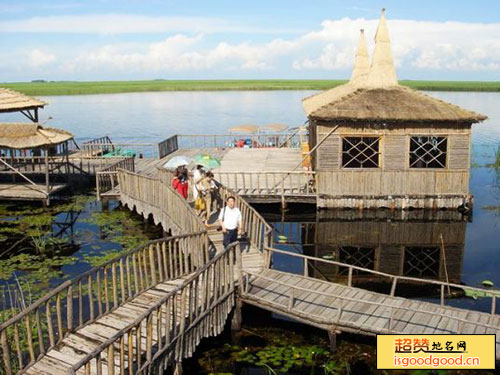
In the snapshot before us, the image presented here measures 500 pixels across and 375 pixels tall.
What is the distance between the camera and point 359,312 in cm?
1290

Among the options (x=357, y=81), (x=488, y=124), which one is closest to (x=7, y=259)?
(x=357, y=81)

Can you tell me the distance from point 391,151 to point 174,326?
57.3ft

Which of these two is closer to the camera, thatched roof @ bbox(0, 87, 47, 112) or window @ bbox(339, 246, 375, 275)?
window @ bbox(339, 246, 375, 275)

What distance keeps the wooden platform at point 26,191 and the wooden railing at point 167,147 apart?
8391 millimetres

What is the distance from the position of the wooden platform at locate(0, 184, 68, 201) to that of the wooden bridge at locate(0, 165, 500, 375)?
12.9m

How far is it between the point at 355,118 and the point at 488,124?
51.7 m

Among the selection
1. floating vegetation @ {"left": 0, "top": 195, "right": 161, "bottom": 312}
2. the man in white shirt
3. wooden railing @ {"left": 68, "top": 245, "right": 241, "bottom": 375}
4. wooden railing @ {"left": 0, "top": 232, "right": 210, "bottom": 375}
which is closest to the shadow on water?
wooden railing @ {"left": 68, "top": 245, "right": 241, "bottom": 375}

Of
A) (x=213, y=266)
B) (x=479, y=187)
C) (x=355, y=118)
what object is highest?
(x=355, y=118)

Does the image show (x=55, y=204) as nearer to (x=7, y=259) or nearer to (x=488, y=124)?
(x=7, y=259)

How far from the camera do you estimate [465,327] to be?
1227cm

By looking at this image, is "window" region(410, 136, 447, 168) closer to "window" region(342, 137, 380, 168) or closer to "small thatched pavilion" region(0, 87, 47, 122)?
"window" region(342, 137, 380, 168)

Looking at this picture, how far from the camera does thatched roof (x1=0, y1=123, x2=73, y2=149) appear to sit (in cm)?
2689

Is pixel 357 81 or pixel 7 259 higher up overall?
pixel 357 81

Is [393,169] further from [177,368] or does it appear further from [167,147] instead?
[167,147]
